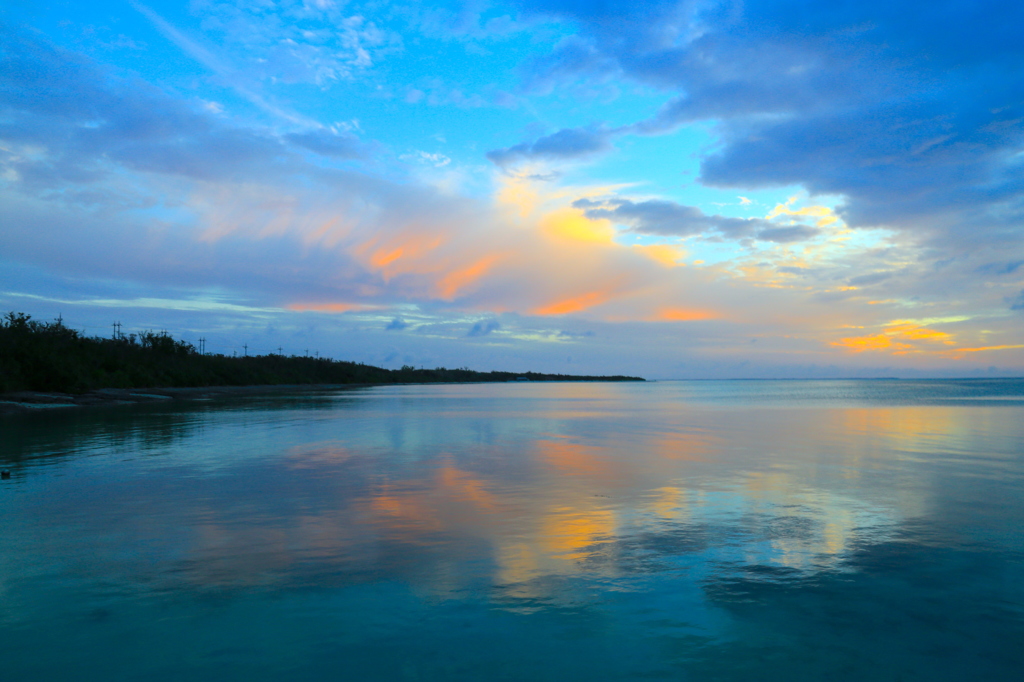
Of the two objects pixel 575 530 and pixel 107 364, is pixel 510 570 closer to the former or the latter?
pixel 575 530

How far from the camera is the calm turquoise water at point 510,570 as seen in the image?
270 inches

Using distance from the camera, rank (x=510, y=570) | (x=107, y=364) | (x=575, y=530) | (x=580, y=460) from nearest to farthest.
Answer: (x=510, y=570)
(x=575, y=530)
(x=580, y=460)
(x=107, y=364)

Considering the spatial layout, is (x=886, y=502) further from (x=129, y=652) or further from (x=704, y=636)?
(x=129, y=652)

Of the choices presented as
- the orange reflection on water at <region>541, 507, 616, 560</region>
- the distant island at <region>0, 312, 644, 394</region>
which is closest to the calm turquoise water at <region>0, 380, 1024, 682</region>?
the orange reflection on water at <region>541, 507, 616, 560</region>

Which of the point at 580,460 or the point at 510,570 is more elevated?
the point at 580,460

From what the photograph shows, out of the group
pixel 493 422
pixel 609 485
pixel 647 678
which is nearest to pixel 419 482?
pixel 609 485

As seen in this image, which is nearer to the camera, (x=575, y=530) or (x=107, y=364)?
(x=575, y=530)

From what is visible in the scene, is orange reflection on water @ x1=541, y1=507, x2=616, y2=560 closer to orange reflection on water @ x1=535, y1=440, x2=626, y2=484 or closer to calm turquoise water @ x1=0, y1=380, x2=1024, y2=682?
calm turquoise water @ x1=0, y1=380, x2=1024, y2=682

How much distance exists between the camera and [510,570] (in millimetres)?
9648

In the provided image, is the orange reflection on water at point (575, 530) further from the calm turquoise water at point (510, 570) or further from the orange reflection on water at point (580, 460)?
the orange reflection on water at point (580, 460)

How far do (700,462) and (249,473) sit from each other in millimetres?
15286

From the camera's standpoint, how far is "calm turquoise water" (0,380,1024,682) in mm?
6848

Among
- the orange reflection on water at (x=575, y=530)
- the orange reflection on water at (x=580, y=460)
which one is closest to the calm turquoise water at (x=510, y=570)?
the orange reflection on water at (x=575, y=530)

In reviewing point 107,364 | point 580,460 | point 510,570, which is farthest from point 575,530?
point 107,364
